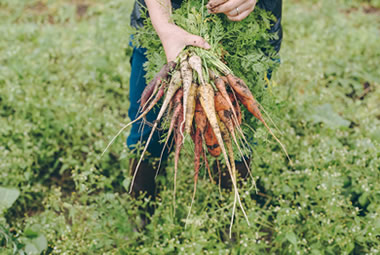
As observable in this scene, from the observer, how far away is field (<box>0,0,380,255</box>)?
2277 millimetres

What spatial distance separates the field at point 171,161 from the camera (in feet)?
7.47

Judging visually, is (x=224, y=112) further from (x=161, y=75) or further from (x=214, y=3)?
(x=214, y=3)

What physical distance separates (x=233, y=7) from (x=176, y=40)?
32 cm

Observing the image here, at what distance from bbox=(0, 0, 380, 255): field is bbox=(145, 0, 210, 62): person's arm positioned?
1.99ft

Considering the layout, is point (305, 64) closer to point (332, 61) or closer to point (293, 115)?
point (332, 61)

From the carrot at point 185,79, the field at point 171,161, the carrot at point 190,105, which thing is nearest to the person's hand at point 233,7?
the carrot at point 185,79

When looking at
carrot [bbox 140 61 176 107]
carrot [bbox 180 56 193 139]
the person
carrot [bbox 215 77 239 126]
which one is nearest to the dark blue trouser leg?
the person

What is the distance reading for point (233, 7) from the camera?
1522mm

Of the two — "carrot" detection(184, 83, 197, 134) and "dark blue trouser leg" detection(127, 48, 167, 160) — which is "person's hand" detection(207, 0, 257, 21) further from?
"dark blue trouser leg" detection(127, 48, 167, 160)

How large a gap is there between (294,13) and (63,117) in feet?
Answer: 11.6

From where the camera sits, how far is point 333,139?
116 inches

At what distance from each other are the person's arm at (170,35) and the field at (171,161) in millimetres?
606

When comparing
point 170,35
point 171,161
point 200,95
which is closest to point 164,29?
point 170,35

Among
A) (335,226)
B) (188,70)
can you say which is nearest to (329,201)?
(335,226)
